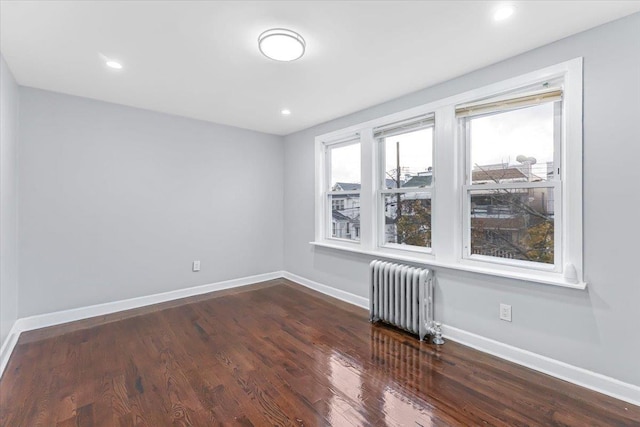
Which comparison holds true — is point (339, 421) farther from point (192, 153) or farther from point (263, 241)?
point (192, 153)

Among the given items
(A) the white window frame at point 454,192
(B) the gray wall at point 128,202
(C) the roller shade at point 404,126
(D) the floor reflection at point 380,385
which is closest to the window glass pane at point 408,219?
(A) the white window frame at point 454,192

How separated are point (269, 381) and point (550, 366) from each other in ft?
6.82

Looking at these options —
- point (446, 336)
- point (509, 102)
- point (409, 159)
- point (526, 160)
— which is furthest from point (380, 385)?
point (509, 102)

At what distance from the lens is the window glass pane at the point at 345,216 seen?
3.88 meters

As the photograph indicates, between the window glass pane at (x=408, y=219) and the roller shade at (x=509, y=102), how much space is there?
2.91ft

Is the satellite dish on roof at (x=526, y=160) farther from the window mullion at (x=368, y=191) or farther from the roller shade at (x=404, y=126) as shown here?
the window mullion at (x=368, y=191)

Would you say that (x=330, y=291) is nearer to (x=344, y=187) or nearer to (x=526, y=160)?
(x=344, y=187)

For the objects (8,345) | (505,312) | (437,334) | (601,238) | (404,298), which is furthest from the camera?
(404,298)

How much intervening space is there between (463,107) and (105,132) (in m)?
3.88

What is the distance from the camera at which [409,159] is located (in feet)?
10.6

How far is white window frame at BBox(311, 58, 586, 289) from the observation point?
2.01m

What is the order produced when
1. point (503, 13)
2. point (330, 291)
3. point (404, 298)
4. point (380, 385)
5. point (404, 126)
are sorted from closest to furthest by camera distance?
point (503, 13)
point (380, 385)
point (404, 298)
point (404, 126)
point (330, 291)

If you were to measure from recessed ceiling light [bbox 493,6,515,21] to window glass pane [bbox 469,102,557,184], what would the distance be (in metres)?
0.83

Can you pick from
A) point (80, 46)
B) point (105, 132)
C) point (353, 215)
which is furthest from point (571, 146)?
point (105, 132)
